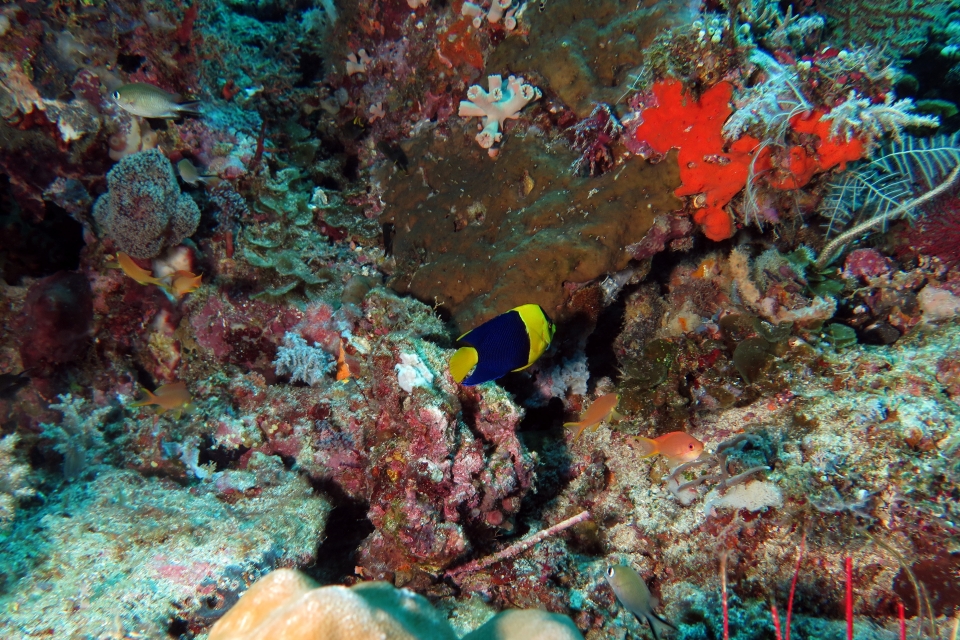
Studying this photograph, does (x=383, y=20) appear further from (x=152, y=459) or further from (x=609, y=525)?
(x=609, y=525)

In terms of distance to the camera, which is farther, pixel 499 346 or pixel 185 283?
pixel 185 283

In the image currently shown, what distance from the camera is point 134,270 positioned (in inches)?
161

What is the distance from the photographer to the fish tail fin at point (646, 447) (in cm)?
318

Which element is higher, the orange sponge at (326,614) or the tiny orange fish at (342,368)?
the tiny orange fish at (342,368)

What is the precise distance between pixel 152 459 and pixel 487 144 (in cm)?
445

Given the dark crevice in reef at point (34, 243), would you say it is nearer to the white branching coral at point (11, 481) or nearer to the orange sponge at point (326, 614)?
the white branching coral at point (11, 481)

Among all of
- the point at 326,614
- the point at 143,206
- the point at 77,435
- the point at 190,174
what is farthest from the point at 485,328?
the point at 190,174

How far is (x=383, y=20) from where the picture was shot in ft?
19.7

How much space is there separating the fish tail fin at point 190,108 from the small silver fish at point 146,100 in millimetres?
17

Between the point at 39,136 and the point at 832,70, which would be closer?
the point at 832,70

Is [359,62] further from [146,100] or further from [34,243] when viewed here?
[34,243]

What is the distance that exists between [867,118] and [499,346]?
3.42 metres

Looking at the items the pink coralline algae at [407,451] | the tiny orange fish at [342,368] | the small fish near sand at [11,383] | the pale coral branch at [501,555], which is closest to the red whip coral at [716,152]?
the pink coralline algae at [407,451]

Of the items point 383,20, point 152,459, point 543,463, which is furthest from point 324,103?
point 543,463
